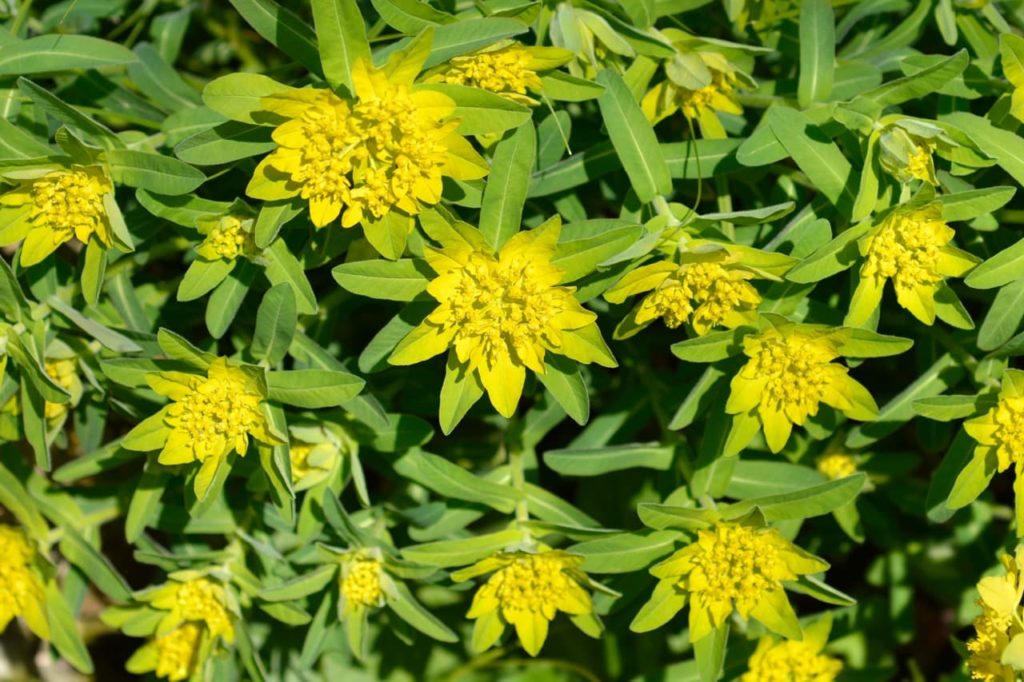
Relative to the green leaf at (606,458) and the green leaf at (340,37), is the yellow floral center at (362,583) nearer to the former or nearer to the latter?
the green leaf at (606,458)

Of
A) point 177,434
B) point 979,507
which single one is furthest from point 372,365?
point 979,507

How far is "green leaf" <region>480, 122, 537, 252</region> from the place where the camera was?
4.90 ft

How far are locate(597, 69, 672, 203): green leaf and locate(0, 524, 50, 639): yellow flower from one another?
1483 mm

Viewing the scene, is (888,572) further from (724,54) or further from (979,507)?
(724,54)

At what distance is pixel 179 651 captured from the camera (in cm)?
196

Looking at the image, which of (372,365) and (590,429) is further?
(590,429)

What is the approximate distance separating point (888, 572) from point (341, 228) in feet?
5.30

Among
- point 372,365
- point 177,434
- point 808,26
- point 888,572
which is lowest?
point 888,572

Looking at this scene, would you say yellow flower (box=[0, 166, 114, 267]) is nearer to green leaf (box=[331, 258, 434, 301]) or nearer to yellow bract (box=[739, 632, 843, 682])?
green leaf (box=[331, 258, 434, 301])

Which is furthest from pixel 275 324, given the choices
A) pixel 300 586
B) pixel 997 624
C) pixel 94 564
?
pixel 997 624

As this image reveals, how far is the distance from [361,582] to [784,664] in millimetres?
915

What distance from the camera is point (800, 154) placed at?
1581 millimetres

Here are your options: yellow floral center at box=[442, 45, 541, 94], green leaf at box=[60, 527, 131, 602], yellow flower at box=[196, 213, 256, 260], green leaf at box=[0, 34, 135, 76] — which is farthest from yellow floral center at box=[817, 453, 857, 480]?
green leaf at box=[0, 34, 135, 76]

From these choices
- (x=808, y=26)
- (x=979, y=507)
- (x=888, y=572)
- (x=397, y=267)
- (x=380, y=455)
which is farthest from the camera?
(x=888, y=572)
